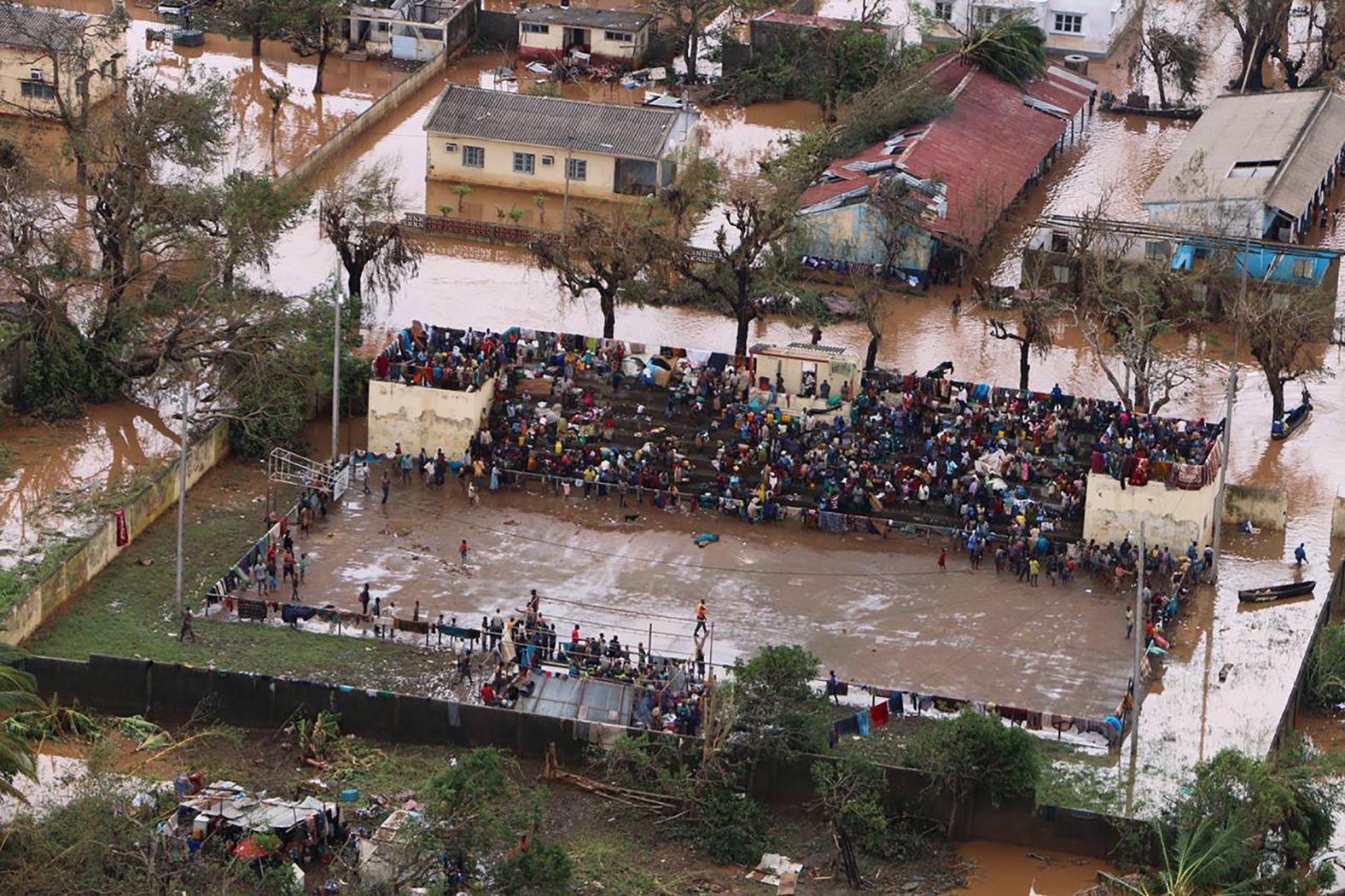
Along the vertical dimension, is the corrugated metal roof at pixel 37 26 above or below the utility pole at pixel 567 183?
above

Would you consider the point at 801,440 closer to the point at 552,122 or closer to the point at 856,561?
the point at 856,561

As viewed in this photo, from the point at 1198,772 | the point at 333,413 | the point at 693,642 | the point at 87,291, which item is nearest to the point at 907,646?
the point at 693,642

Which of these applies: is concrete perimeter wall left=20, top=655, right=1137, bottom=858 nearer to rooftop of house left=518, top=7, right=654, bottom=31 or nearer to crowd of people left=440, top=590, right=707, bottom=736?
crowd of people left=440, top=590, right=707, bottom=736

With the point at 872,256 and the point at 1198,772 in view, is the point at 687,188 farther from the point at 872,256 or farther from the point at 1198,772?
the point at 1198,772

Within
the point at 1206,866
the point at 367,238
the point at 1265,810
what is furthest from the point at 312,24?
the point at 1206,866

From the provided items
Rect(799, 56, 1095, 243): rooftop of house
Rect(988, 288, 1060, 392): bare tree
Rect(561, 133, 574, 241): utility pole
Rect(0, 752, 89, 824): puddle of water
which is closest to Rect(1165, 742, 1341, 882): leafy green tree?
Rect(0, 752, 89, 824): puddle of water

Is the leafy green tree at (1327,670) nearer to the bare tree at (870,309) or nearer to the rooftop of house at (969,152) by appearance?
the bare tree at (870,309)

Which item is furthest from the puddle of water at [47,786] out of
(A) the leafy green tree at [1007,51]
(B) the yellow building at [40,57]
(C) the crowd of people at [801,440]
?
(A) the leafy green tree at [1007,51]
